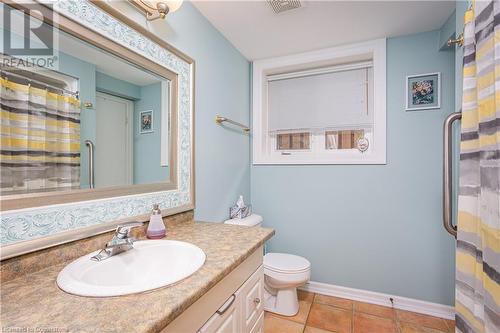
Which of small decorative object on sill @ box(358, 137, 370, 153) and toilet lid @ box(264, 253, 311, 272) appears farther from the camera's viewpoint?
small decorative object on sill @ box(358, 137, 370, 153)

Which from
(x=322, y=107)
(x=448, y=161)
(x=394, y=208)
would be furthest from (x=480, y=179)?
(x=322, y=107)

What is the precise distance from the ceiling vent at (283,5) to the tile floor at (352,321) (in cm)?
225

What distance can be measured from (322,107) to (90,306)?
2.21 m

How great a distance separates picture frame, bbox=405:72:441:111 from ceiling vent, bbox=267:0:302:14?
1127 mm

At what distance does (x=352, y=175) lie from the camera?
2090 mm

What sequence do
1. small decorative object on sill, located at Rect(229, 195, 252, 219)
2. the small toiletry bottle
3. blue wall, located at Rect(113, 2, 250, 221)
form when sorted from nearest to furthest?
the small toiletry bottle → blue wall, located at Rect(113, 2, 250, 221) → small decorative object on sill, located at Rect(229, 195, 252, 219)

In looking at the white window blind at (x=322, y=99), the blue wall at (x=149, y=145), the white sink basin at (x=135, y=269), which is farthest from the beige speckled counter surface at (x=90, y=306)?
the white window blind at (x=322, y=99)

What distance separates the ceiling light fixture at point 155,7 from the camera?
1.11 meters

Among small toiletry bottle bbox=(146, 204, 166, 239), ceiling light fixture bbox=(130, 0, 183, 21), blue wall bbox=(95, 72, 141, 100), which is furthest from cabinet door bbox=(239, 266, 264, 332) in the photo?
ceiling light fixture bbox=(130, 0, 183, 21)

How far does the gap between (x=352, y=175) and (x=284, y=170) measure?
0.62 metres

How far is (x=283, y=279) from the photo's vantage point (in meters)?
1.79

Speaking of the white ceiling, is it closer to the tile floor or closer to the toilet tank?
the toilet tank

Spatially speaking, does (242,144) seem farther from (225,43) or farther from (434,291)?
(434,291)

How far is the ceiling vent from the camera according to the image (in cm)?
151
